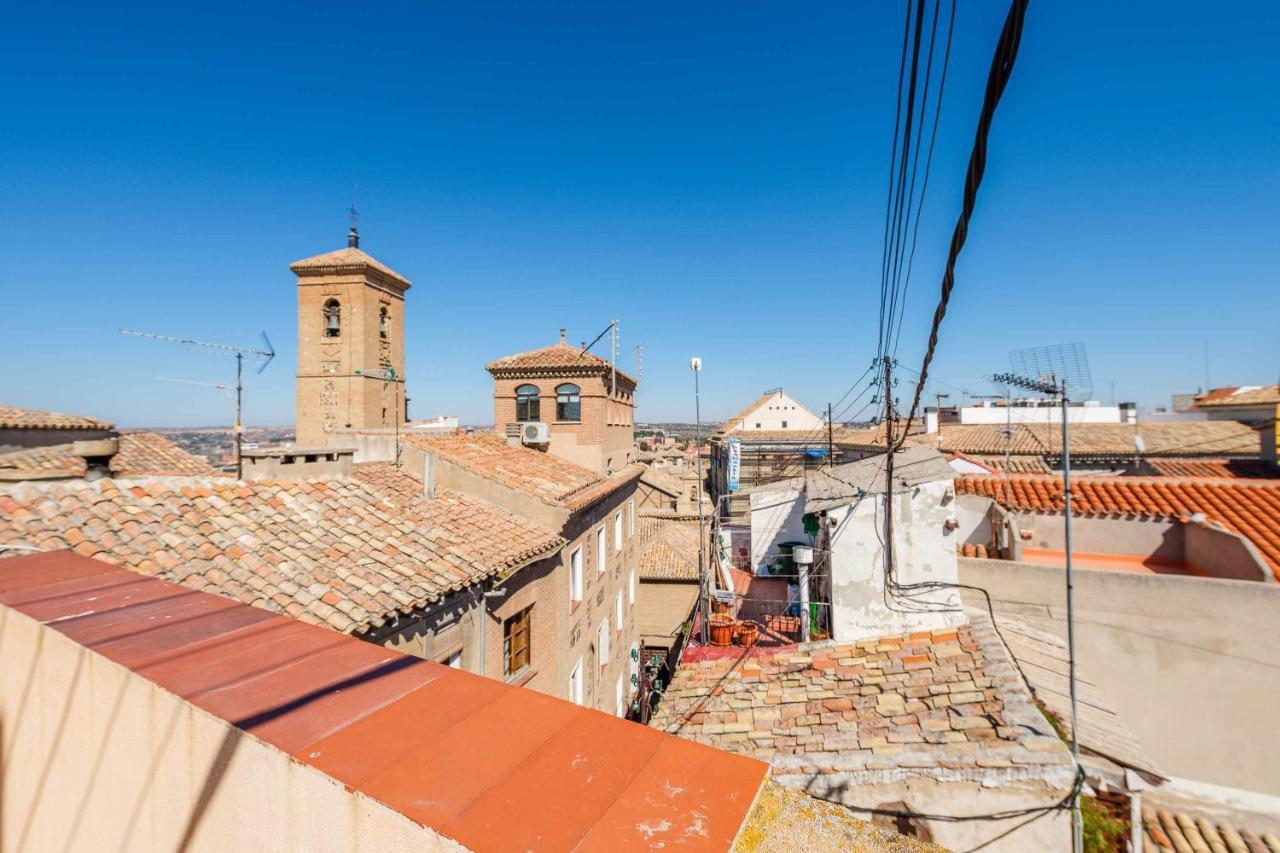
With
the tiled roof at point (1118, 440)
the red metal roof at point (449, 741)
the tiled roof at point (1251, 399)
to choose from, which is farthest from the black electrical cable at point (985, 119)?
the tiled roof at point (1251, 399)

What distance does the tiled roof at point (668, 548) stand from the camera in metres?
21.0


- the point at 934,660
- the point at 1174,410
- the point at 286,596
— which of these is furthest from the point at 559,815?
the point at 1174,410

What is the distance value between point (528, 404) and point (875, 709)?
532 inches

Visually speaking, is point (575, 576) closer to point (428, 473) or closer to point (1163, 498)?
point (428, 473)

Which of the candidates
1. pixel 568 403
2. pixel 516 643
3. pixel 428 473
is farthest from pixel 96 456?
pixel 568 403

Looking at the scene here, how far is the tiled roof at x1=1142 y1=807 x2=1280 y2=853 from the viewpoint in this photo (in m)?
6.16

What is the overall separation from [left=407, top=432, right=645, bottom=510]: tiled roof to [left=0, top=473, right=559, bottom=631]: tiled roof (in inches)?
96.8

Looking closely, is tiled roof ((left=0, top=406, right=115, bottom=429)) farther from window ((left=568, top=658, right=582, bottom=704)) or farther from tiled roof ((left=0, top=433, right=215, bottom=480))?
window ((left=568, top=658, right=582, bottom=704))

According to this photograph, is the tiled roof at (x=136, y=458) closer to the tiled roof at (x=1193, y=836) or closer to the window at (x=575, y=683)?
the window at (x=575, y=683)

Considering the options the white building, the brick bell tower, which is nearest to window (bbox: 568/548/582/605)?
the white building

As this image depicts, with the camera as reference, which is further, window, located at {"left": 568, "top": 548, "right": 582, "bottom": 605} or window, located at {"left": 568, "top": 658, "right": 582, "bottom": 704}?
window, located at {"left": 568, "top": 548, "right": 582, "bottom": 605}

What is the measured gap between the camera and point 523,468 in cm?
1347

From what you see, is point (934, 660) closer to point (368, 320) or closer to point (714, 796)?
point (714, 796)

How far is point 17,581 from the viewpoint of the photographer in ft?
9.38
